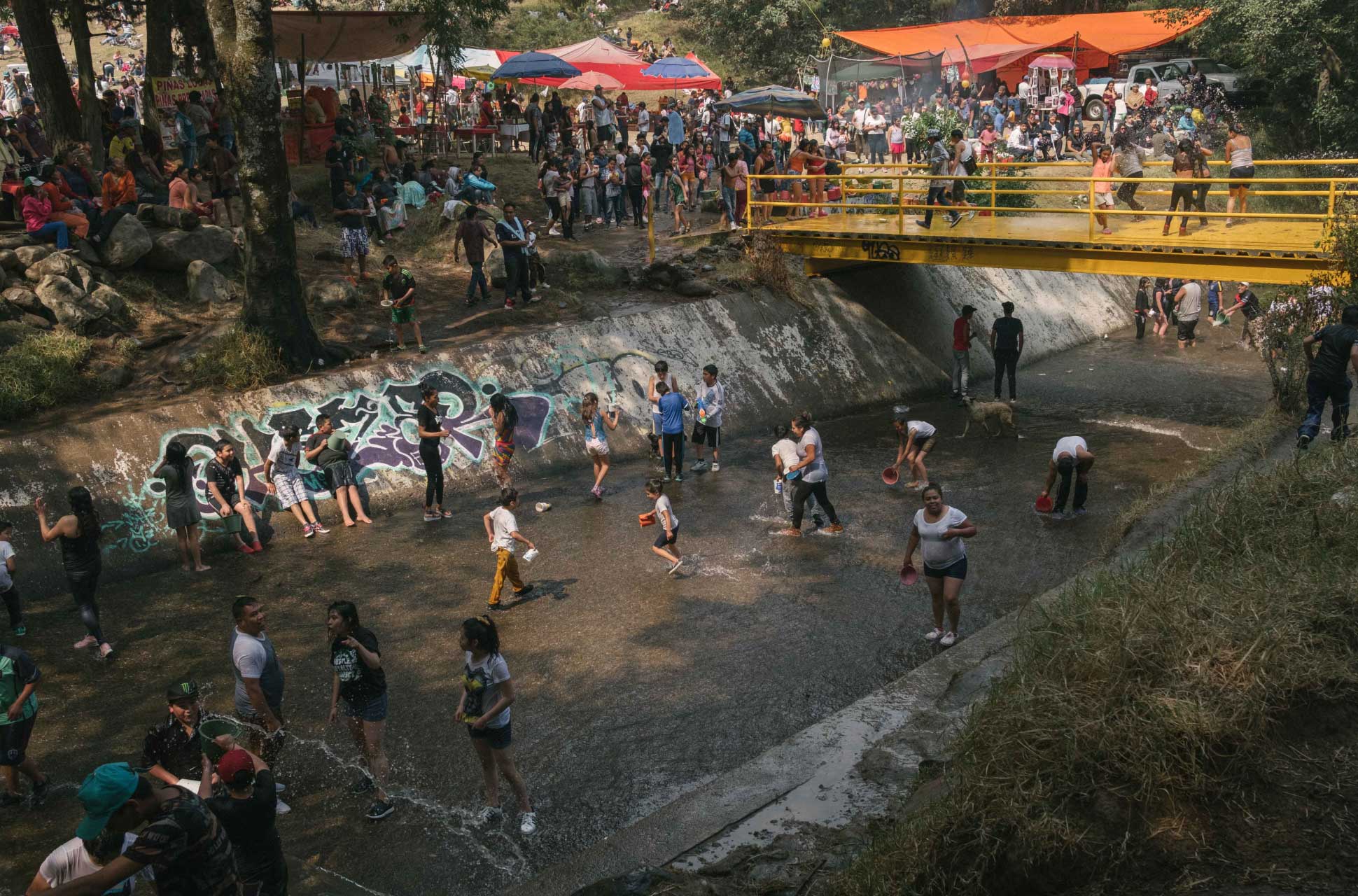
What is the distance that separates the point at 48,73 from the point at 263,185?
24.9 feet

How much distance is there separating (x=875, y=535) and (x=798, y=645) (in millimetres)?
3253

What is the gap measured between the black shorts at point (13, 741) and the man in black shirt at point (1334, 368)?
1256 centimetres

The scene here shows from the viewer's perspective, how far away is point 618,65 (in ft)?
97.6

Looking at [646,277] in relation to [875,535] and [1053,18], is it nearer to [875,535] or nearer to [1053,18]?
[875,535]

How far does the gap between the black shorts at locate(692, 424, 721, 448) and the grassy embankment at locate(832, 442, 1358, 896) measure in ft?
29.8

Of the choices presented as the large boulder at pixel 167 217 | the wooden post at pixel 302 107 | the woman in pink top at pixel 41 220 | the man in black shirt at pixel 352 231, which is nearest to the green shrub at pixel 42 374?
the woman in pink top at pixel 41 220

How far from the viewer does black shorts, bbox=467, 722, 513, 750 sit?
7.80 m

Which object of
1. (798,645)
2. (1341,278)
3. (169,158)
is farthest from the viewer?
(169,158)

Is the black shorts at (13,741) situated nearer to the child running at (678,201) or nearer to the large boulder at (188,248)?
the large boulder at (188,248)

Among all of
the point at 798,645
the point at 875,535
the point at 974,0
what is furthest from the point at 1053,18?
the point at 798,645

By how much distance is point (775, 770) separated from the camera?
8414 millimetres

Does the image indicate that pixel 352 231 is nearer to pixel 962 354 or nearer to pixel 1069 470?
pixel 962 354

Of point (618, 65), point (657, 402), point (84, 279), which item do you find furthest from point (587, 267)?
point (618, 65)

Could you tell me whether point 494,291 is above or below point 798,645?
above
